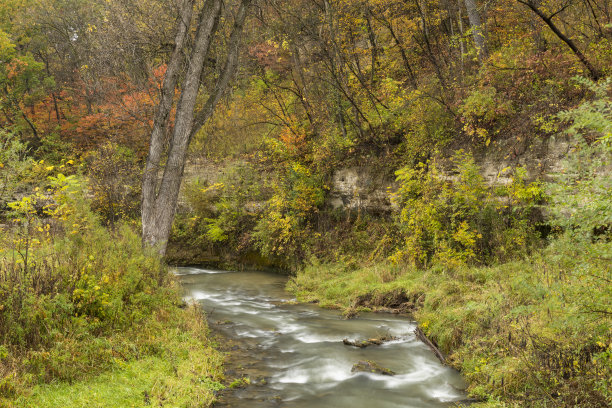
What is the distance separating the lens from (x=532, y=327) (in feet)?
18.5

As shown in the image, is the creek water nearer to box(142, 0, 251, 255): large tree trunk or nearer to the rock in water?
the rock in water

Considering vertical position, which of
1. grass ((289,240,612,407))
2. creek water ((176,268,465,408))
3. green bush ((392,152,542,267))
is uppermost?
green bush ((392,152,542,267))

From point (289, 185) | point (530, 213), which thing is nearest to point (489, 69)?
point (530, 213)

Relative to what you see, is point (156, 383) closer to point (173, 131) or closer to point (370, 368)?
point (370, 368)

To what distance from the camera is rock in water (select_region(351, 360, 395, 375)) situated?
6.36 m

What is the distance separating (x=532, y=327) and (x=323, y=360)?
3.16m

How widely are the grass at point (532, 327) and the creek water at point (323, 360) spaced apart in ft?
1.60

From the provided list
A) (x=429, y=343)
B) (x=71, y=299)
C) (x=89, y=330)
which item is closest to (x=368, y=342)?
(x=429, y=343)

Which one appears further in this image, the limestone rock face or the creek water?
the limestone rock face

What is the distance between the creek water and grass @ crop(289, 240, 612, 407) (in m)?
0.49

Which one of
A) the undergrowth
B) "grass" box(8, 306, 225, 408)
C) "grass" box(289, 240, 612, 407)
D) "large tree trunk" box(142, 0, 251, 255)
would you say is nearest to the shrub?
"large tree trunk" box(142, 0, 251, 255)

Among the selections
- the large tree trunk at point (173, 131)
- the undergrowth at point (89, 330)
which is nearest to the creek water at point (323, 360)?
the undergrowth at point (89, 330)

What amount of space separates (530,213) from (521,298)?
12.0ft

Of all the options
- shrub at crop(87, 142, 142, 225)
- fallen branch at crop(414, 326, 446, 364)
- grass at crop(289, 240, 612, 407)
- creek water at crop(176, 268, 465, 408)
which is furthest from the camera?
shrub at crop(87, 142, 142, 225)
